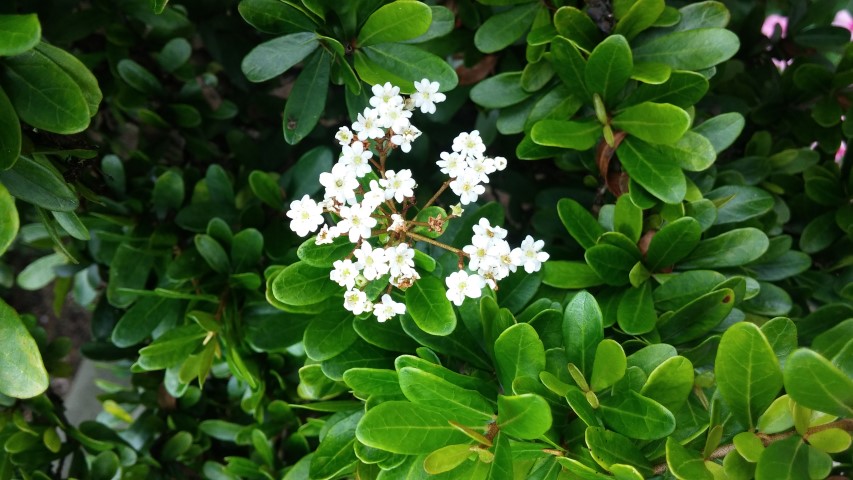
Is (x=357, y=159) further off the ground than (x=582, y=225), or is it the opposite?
(x=357, y=159)

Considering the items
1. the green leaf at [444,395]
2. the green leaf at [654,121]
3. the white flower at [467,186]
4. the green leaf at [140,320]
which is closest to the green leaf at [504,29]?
the green leaf at [654,121]

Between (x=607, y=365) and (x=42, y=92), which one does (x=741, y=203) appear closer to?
(x=607, y=365)

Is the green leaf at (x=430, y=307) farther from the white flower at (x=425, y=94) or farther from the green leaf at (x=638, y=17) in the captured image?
the green leaf at (x=638, y=17)

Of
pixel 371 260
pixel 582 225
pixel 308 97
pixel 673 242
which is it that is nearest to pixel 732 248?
pixel 673 242

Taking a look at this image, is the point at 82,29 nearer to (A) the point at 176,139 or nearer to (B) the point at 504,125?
(A) the point at 176,139

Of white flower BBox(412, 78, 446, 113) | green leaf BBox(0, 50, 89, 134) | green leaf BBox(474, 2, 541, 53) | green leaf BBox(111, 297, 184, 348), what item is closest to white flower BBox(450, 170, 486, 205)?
white flower BBox(412, 78, 446, 113)

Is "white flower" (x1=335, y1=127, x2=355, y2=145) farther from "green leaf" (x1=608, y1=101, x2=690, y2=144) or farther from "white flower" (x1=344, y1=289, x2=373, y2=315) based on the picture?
"green leaf" (x1=608, y1=101, x2=690, y2=144)
